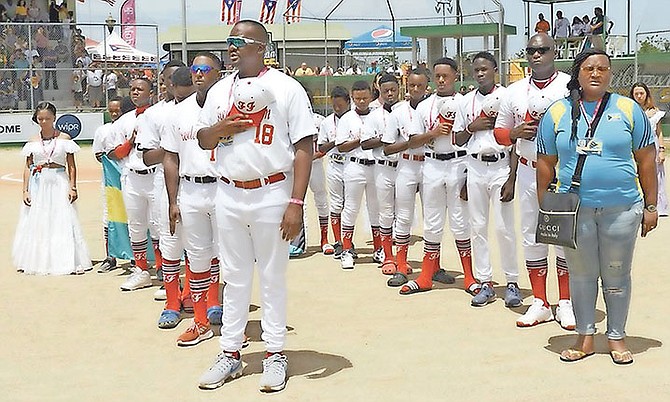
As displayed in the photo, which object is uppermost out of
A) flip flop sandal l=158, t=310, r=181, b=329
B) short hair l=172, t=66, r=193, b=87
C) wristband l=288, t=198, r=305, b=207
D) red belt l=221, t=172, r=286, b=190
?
short hair l=172, t=66, r=193, b=87

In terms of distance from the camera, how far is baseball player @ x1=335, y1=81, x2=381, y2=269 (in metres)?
9.47

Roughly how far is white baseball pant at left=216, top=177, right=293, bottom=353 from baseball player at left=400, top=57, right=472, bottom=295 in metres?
2.76

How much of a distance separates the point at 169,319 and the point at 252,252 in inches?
75.7

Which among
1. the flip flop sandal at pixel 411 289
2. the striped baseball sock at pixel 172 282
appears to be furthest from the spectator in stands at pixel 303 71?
the striped baseball sock at pixel 172 282

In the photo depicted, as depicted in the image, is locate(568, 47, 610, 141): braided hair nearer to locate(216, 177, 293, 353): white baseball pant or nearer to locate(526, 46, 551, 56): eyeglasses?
locate(526, 46, 551, 56): eyeglasses

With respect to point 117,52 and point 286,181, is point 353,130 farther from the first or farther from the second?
point 117,52

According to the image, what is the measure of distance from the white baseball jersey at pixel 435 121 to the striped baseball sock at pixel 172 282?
2542 mm

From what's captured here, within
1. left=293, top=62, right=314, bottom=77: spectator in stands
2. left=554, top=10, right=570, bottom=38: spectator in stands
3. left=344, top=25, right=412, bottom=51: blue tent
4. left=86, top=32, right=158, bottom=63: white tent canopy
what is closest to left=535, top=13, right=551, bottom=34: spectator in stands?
left=554, top=10, right=570, bottom=38: spectator in stands

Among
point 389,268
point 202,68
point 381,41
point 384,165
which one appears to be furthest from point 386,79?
point 381,41

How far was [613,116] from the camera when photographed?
18.3 feet

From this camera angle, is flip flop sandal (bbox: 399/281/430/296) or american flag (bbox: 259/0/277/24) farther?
american flag (bbox: 259/0/277/24)

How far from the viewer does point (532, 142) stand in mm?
6727

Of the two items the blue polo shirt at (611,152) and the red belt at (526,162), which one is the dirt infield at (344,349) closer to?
the blue polo shirt at (611,152)

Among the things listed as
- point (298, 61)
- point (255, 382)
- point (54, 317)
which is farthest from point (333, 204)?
point (298, 61)
